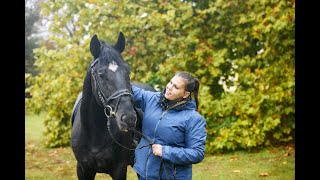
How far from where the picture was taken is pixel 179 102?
9.70ft

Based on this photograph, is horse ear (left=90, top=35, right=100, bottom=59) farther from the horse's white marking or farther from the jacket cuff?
the jacket cuff

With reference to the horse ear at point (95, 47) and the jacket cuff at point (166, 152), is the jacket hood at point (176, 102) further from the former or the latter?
the horse ear at point (95, 47)

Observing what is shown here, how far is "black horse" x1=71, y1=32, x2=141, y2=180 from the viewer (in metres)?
3.08

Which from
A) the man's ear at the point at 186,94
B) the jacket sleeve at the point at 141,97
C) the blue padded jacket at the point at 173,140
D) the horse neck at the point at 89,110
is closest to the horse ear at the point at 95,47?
the horse neck at the point at 89,110

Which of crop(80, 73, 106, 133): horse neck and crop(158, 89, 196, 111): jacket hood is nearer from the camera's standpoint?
crop(158, 89, 196, 111): jacket hood

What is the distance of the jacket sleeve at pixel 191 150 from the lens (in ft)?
9.27

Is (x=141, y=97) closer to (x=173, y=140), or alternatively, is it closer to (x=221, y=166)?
(x=173, y=140)

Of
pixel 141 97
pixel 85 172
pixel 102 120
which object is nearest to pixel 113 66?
pixel 141 97

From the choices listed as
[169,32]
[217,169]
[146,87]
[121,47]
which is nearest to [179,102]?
[121,47]

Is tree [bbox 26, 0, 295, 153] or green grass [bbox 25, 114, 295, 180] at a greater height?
tree [bbox 26, 0, 295, 153]

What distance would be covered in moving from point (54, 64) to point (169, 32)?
8.57 ft

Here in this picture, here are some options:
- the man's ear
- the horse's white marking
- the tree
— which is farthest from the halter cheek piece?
the tree

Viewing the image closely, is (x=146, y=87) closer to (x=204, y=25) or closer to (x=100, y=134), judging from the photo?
(x=100, y=134)
